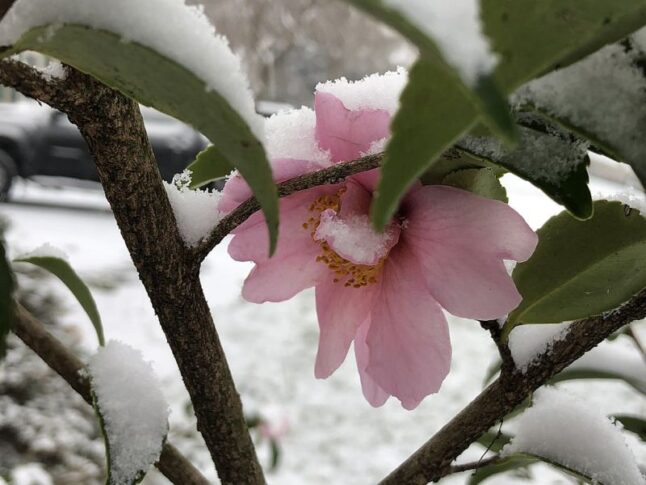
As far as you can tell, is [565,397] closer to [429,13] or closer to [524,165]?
[524,165]

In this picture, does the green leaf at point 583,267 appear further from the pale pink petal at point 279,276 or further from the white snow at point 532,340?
the pale pink petal at point 279,276

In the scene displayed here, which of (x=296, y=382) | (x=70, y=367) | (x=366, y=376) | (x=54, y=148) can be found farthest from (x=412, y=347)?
(x=54, y=148)

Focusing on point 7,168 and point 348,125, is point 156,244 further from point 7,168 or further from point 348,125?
point 7,168

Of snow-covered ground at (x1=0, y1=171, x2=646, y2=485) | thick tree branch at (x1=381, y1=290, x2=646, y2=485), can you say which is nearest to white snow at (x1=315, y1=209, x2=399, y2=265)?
thick tree branch at (x1=381, y1=290, x2=646, y2=485)

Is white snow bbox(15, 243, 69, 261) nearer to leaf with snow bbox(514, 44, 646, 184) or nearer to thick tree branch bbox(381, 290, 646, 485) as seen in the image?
thick tree branch bbox(381, 290, 646, 485)

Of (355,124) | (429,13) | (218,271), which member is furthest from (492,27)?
(218,271)

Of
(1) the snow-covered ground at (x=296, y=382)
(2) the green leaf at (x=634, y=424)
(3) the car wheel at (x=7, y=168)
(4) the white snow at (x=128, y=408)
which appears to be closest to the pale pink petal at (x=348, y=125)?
(4) the white snow at (x=128, y=408)
